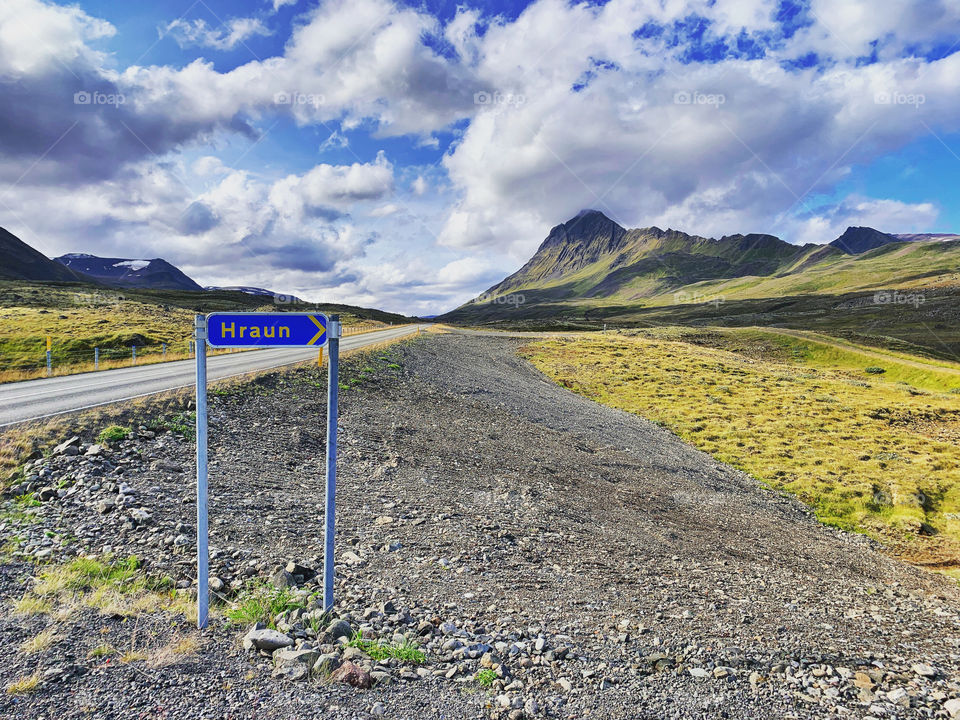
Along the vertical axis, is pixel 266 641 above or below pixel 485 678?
above

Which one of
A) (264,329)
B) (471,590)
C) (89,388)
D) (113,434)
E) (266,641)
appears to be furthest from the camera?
(89,388)

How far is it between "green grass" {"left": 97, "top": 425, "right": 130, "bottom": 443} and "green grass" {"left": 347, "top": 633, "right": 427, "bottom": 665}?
8.71 metres

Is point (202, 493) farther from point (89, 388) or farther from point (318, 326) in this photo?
point (89, 388)

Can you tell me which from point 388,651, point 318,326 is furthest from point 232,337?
point 388,651

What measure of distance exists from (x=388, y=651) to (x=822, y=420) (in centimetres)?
3281

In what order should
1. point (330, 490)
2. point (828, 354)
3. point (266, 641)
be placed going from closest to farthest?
1. point (266, 641)
2. point (330, 490)
3. point (828, 354)

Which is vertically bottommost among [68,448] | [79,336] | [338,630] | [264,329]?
[338,630]

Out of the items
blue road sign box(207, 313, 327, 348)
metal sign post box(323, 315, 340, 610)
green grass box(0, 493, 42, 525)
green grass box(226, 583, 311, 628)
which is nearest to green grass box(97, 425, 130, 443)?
green grass box(0, 493, 42, 525)

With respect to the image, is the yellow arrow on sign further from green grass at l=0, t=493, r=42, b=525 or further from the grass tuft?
green grass at l=0, t=493, r=42, b=525

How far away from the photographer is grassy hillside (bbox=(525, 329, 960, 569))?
17141 millimetres

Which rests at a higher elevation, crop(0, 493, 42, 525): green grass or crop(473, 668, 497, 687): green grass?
crop(0, 493, 42, 525): green grass

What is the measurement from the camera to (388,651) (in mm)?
5766

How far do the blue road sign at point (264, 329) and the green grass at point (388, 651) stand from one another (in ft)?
12.3

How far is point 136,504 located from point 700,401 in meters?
33.3
